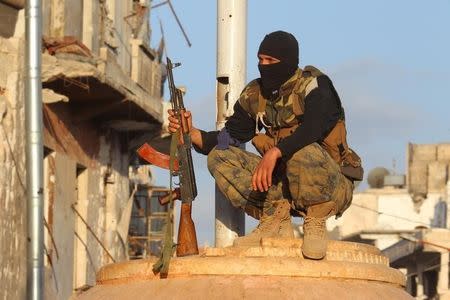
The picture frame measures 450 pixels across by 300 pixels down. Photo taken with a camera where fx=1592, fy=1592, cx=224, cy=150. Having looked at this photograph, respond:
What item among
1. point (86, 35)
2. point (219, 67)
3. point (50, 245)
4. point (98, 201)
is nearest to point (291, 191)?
point (219, 67)

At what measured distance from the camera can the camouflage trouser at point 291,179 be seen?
842 cm

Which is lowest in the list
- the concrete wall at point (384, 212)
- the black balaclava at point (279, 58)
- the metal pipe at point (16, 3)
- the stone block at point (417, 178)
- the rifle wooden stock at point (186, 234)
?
the concrete wall at point (384, 212)

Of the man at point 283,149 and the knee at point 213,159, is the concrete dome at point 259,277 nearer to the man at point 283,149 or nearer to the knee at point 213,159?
the man at point 283,149

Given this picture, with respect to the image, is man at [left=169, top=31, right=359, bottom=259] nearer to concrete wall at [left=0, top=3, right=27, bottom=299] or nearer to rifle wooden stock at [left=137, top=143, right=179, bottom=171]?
rifle wooden stock at [left=137, top=143, right=179, bottom=171]

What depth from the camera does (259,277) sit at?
786 centimetres

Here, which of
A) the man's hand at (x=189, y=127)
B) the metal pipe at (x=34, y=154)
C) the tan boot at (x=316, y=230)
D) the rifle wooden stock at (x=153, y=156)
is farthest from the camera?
the metal pipe at (x=34, y=154)

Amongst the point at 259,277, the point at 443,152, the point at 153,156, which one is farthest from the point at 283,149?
the point at 443,152

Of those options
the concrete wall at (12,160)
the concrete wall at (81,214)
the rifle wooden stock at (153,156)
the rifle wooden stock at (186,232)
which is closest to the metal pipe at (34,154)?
the concrete wall at (12,160)

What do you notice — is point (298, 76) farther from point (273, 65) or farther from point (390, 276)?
point (390, 276)

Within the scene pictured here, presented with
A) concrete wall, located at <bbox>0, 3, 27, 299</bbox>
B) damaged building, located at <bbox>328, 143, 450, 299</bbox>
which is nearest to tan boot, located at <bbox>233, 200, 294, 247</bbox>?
concrete wall, located at <bbox>0, 3, 27, 299</bbox>

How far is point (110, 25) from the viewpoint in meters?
28.5

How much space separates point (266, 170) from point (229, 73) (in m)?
1.46

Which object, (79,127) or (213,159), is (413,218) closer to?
(79,127)

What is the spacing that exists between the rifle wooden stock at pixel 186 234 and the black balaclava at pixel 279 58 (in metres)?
0.83
